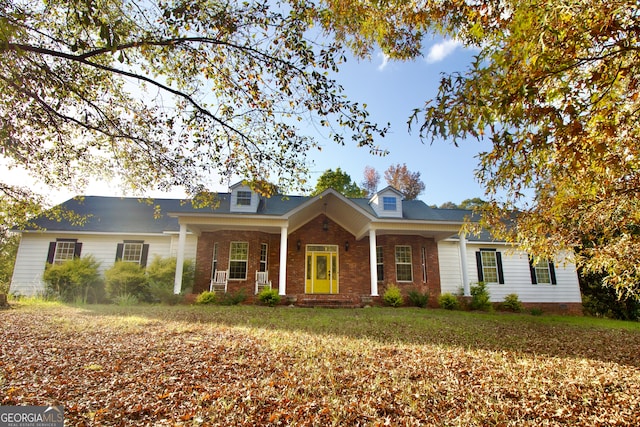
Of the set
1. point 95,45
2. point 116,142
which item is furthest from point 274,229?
point 95,45

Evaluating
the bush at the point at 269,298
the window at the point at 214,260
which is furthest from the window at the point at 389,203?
the window at the point at 214,260

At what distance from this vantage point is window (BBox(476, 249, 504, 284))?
15.4 meters

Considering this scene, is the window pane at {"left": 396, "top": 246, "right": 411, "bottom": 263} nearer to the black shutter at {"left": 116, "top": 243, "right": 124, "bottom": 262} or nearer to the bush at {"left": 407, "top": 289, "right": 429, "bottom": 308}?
the bush at {"left": 407, "top": 289, "right": 429, "bottom": 308}

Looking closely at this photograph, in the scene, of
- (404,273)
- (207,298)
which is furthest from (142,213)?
(404,273)

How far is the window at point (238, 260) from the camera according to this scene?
1444 cm

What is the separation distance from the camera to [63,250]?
1448cm

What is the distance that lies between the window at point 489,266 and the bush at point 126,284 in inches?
547

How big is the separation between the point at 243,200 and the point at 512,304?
12035 mm

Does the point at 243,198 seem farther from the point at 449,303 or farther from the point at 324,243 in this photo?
the point at 449,303

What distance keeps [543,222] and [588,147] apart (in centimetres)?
285

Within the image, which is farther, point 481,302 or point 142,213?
point 142,213

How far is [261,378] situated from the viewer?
386 centimetres

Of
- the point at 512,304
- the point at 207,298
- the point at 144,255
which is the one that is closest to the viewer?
the point at 207,298

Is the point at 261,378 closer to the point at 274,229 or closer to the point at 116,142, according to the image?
the point at 116,142
